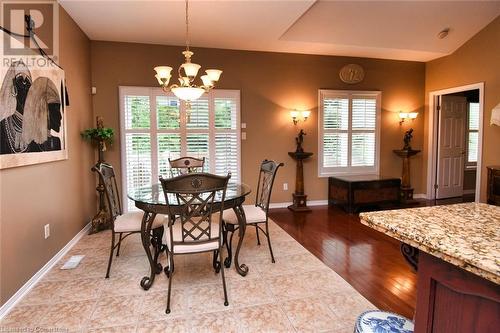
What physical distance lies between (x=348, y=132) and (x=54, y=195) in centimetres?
467

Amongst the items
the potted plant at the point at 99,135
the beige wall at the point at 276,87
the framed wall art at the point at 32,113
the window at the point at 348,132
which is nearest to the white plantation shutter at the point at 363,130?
the window at the point at 348,132

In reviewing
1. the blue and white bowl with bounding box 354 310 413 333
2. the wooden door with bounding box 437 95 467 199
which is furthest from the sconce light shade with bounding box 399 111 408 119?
the blue and white bowl with bounding box 354 310 413 333

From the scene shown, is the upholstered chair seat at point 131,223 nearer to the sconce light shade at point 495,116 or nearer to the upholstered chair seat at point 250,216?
the upholstered chair seat at point 250,216

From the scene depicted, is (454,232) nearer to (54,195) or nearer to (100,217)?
(54,195)

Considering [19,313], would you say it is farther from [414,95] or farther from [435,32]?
[414,95]

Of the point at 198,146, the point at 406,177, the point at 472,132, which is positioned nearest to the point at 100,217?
the point at 198,146

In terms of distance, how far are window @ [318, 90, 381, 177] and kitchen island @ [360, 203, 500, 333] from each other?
4186 millimetres

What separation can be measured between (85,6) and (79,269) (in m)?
2.86

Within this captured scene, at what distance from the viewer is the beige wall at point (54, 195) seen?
7.20 feet

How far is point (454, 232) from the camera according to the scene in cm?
104

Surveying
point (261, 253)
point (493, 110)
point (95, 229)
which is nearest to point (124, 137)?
point (95, 229)

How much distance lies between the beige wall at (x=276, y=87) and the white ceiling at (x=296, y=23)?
19cm

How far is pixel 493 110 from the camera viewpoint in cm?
431

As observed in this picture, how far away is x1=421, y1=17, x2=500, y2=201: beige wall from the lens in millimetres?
4461
